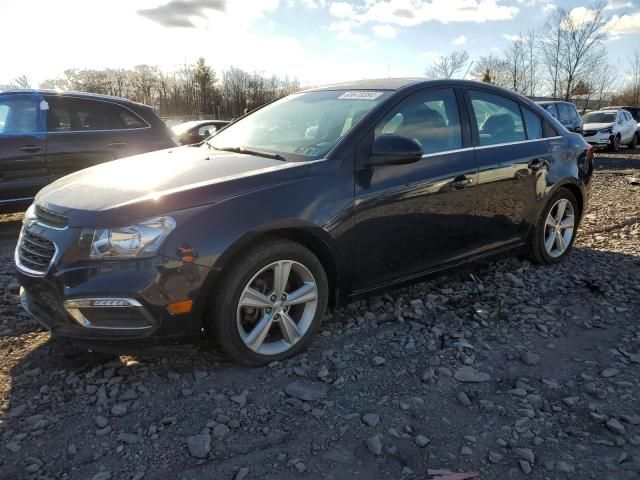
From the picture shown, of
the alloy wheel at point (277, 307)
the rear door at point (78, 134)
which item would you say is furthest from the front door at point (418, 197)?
the rear door at point (78, 134)

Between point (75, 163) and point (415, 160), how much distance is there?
460cm

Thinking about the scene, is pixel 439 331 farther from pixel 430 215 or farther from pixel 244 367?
pixel 244 367

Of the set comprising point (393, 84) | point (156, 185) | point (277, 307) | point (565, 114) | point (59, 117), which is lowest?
point (277, 307)

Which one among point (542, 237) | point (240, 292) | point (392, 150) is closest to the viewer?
point (240, 292)

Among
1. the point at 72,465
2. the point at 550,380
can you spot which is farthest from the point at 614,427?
the point at 72,465

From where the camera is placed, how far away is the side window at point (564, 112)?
648 inches

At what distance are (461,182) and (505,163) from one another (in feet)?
2.01

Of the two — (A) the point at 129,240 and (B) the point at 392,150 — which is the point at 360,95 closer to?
(B) the point at 392,150

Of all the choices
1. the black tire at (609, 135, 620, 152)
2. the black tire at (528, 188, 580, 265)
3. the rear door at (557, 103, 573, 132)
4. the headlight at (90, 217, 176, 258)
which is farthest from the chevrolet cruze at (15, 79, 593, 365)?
the black tire at (609, 135, 620, 152)

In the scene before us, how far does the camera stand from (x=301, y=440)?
A: 2.39 meters

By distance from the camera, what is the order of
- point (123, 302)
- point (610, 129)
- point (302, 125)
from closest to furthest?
point (123, 302), point (302, 125), point (610, 129)

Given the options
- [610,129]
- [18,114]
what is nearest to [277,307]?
[18,114]

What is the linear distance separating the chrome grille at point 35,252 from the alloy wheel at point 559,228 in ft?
13.5

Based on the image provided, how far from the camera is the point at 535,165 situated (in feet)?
14.6
